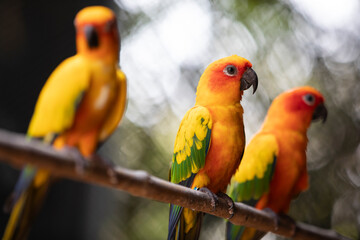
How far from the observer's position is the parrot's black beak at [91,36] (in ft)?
2.17

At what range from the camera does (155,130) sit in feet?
5.94

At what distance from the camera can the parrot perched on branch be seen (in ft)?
3.45

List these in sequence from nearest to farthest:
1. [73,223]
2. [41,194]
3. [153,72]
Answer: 1. [41,194]
2. [73,223]
3. [153,72]

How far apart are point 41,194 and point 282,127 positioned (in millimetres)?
913

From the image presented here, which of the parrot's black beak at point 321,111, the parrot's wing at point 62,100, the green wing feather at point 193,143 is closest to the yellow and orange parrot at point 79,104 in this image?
the parrot's wing at point 62,100

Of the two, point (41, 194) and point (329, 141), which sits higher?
point (329, 141)

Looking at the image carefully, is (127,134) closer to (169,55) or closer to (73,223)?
(169,55)

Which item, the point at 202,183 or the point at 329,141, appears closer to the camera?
the point at 202,183

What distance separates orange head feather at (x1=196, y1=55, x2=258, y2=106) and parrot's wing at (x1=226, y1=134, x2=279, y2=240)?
0.89 feet

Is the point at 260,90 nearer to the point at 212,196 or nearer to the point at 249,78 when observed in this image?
the point at 249,78

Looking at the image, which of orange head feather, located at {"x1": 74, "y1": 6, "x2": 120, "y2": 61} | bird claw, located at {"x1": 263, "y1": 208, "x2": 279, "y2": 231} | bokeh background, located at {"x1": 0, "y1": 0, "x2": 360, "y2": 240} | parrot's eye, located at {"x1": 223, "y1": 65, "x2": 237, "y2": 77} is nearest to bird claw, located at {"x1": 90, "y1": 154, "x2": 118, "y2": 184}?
orange head feather, located at {"x1": 74, "y1": 6, "x2": 120, "y2": 61}

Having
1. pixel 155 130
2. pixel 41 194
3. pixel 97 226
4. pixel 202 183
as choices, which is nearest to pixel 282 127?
pixel 202 183

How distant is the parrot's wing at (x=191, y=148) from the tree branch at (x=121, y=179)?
94 millimetres

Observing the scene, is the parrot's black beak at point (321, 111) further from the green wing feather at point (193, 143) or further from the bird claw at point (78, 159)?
the bird claw at point (78, 159)
